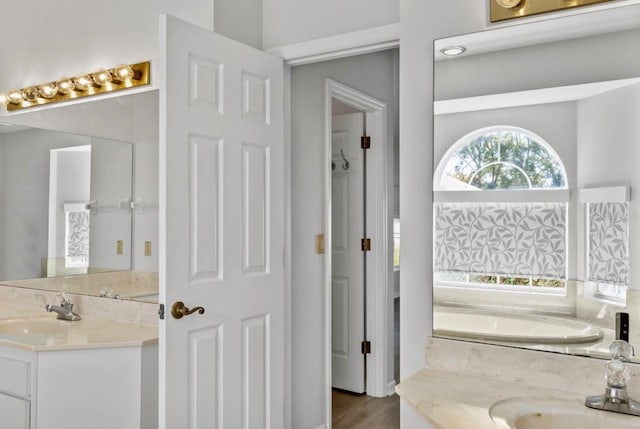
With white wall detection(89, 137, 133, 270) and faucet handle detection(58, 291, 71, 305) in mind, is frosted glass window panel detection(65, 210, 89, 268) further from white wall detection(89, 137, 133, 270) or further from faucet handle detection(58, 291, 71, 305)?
faucet handle detection(58, 291, 71, 305)

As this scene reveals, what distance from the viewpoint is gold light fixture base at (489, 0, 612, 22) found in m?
1.79

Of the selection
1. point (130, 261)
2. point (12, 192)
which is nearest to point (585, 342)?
point (130, 261)

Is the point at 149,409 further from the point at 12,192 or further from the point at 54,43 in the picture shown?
the point at 54,43

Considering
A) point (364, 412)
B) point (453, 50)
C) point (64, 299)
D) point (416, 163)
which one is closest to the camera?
point (453, 50)

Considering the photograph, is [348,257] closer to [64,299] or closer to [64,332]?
[64,299]

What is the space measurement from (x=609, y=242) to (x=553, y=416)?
58 cm

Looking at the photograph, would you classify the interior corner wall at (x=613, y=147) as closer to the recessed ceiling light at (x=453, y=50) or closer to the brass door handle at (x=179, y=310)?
the recessed ceiling light at (x=453, y=50)

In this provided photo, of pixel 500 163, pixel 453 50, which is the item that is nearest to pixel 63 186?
pixel 453 50

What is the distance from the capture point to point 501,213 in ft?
6.17

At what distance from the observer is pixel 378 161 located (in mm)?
4016

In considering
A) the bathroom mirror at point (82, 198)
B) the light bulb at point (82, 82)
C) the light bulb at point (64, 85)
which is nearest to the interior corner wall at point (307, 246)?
the bathroom mirror at point (82, 198)

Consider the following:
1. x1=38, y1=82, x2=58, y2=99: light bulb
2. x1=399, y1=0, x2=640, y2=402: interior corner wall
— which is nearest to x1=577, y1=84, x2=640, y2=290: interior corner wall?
x1=399, y1=0, x2=640, y2=402: interior corner wall

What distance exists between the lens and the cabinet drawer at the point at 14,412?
7.63 ft

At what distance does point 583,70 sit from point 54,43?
9.71 ft
